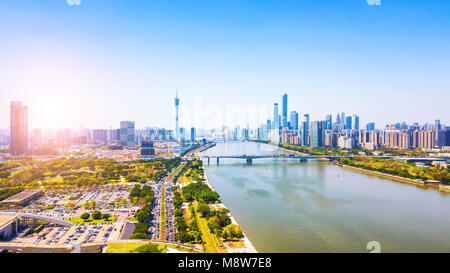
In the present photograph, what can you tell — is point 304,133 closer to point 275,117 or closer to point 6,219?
point 275,117

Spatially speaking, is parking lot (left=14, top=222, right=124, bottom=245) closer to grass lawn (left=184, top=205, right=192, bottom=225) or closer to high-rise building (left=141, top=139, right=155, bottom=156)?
grass lawn (left=184, top=205, right=192, bottom=225)

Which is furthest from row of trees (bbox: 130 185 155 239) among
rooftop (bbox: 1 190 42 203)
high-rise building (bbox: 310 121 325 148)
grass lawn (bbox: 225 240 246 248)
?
high-rise building (bbox: 310 121 325 148)

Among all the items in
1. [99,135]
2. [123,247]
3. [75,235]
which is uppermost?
[99,135]

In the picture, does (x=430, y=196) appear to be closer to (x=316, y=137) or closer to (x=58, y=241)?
(x=58, y=241)

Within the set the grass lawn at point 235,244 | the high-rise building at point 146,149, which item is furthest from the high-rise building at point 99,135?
the grass lawn at point 235,244

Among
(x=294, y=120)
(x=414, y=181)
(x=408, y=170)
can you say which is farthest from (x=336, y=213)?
(x=294, y=120)
